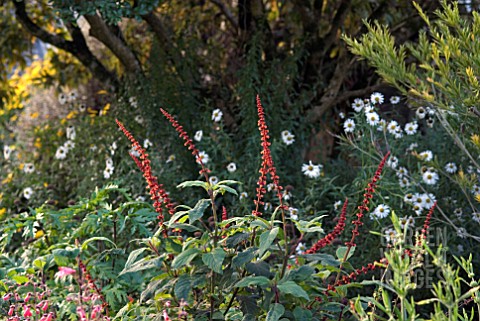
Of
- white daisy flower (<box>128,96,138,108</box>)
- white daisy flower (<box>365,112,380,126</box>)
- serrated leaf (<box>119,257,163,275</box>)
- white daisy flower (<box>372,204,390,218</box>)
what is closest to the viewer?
serrated leaf (<box>119,257,163,275</box>)

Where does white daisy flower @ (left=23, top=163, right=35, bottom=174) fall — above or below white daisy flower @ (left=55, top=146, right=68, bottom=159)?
below

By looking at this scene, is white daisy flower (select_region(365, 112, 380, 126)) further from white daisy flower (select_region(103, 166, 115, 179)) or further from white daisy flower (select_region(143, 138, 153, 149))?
white daisy flower (select_region(103, 166, 115, 179))

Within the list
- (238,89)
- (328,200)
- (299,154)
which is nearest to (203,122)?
(238,89)

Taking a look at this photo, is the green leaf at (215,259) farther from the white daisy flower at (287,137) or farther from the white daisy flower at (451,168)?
the white daisy flower at (287,137)

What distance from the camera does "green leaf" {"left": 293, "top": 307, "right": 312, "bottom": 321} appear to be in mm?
2141

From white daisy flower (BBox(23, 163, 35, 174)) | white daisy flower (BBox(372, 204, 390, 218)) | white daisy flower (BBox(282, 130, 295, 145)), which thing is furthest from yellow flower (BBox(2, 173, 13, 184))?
white daisy flower (BBox(372, 204, 390, 218))

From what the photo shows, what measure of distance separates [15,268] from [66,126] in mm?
2914

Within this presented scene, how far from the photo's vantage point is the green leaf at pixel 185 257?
2037 millimetres

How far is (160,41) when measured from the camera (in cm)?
519

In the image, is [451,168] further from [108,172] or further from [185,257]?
[185,257]

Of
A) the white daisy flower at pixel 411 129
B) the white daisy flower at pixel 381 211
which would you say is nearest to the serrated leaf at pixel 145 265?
the white daisy flower at pixel 381 211

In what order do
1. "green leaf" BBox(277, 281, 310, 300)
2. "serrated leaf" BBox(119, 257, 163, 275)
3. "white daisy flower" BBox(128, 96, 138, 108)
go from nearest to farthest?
"green leaf" BBox(277, 281, 310, 300), "serrated leaf" BBox(119, 257, 163, 275), "white daisy flower" BBox(128, 96, 138, 108)

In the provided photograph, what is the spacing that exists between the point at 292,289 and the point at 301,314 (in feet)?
0.57

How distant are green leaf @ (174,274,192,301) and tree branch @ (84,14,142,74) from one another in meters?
2.99
